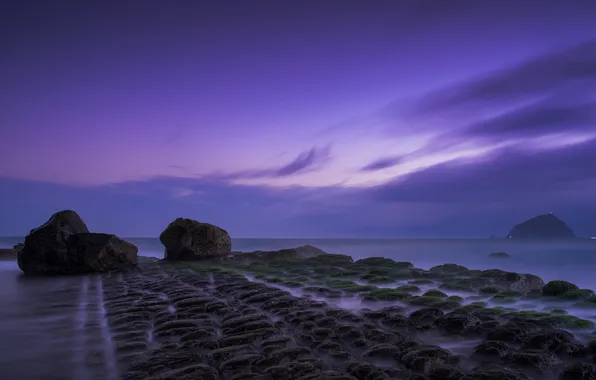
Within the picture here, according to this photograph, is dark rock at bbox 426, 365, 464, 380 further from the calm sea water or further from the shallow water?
the calm sea water

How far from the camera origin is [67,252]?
772 inches

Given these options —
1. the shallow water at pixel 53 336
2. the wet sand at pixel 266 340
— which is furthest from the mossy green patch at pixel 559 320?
the shallow water at pixel 53 336

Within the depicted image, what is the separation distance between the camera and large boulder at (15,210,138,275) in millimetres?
19234

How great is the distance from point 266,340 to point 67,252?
17124mm

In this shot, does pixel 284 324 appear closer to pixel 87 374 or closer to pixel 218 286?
pixel 87 374

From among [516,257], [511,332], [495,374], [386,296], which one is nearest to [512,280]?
[386,296]

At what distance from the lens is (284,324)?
732 cm

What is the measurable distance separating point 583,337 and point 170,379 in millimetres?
Answer: 6559

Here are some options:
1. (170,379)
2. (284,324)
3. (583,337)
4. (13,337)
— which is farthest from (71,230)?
(583,337)

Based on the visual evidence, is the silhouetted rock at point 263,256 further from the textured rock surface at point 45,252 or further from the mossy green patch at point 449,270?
the mossy green patch at point 449,270

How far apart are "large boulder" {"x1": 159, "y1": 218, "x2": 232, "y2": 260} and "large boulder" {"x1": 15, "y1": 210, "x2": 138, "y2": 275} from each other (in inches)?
190

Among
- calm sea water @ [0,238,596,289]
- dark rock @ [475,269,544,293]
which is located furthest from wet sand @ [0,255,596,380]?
calm sea water @ [0,238,596,289]

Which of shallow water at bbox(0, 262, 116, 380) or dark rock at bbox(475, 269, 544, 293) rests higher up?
shallow water at bbox(0, 262, 116, 380)

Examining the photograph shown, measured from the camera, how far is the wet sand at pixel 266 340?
5.07 meters
